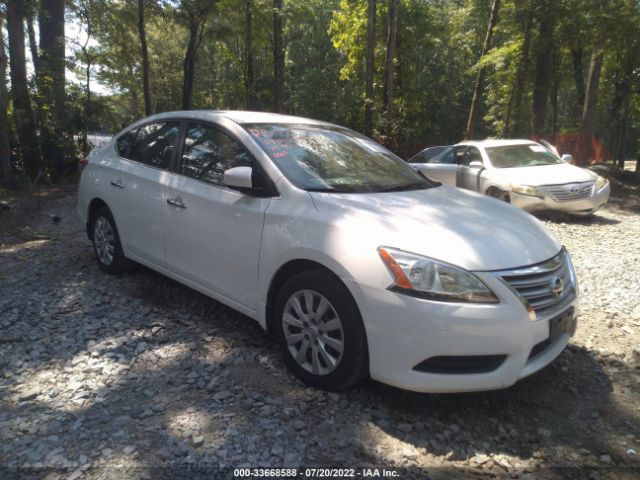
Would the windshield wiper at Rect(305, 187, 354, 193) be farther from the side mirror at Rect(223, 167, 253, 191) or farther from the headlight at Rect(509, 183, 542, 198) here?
the headlight at Rect(509, 183, 542, 198)

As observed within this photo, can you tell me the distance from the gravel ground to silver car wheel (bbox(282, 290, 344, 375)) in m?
0.21

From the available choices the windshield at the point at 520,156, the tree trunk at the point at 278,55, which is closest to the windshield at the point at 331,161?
the windshield at the point at 520,156

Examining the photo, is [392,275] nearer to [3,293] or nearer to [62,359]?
[62,359]

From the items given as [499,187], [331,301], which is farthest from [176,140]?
[499,187]

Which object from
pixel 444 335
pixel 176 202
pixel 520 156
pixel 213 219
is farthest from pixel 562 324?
pixel 520 156

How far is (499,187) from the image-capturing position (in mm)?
9219

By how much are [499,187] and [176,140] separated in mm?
6649

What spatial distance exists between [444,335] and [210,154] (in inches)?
92.4

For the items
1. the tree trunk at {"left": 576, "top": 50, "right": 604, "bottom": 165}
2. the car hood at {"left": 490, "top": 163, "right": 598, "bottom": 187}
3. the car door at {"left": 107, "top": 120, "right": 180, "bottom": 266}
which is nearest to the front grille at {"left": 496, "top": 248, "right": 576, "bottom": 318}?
the car door at {"left": 107, "top": 120, "right": 180, "bottom": 266}

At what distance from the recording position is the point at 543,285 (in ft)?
9.39

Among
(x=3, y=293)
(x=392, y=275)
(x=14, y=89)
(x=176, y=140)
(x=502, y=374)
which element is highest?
(x=14, y=89)

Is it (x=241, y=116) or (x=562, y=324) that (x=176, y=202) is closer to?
(x=241, y=116)

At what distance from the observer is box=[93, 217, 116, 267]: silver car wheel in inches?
198

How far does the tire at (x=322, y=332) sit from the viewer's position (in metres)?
2.85
